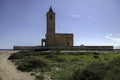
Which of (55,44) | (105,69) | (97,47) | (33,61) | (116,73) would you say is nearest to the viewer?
(116,73)

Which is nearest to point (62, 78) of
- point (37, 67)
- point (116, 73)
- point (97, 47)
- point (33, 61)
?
point (116, 73)

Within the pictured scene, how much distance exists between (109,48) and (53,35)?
1438 cm

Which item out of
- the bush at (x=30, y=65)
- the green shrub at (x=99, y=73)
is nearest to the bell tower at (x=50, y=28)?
the bush at (x=30, y=65)

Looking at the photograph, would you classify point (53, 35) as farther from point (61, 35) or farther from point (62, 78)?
point (62, 78)

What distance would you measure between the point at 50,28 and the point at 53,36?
245 cm

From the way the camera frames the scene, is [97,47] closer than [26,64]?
No

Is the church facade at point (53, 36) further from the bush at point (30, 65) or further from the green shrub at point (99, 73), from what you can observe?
the green shrub at point (99, 73)

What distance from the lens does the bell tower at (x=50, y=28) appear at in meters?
55.5

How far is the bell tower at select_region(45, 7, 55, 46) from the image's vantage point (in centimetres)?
5550

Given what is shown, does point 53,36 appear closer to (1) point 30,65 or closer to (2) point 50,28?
(2) point 50,28

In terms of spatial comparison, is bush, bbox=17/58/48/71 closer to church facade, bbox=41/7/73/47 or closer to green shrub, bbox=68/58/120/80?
green shrub, bbox=68/58/120/80

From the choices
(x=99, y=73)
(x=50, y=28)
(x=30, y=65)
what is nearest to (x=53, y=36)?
(x=50, y=28)

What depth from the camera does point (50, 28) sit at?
56.9 metres

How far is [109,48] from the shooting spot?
53.2 m
